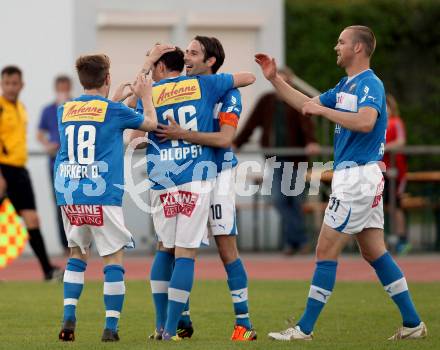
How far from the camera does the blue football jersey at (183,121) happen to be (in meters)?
8.99

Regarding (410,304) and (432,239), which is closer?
(410,304)

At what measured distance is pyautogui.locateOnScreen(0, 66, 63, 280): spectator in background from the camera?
548 inches

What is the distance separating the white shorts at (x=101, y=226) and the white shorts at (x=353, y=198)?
141cm

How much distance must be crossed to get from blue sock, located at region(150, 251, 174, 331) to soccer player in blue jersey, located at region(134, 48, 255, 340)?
0.08m

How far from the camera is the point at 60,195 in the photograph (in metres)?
8.93

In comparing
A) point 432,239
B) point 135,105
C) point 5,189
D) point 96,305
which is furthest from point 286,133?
point 135,105

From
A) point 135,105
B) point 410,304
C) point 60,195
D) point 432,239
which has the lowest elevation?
point 432,239

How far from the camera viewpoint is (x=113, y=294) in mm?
8766

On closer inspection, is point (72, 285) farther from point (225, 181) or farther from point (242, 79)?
point (242, 79)

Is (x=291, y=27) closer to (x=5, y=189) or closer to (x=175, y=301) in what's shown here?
(x=5, y=189)

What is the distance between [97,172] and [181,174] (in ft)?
1.91

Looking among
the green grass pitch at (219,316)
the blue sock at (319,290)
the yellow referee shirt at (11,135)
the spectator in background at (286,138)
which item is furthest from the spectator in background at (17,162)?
the blue sock at (319,290)

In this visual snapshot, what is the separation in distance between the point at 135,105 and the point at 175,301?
4.85 ft

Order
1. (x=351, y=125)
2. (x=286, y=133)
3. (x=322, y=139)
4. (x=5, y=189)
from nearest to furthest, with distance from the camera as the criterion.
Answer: (x=351, y=125) → (x=5, y=189) → (x=286, y=133) → (x=322, y=139)
